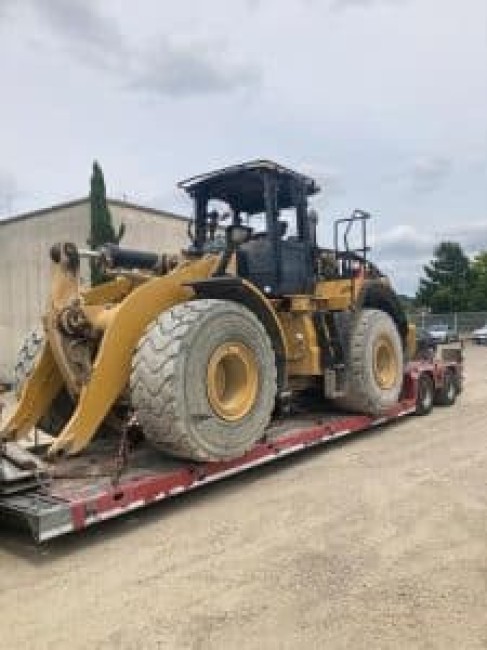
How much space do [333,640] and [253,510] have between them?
8.95ft

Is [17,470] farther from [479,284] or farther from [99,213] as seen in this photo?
[479,284]

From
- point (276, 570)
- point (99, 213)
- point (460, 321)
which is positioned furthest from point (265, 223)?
point (460, 321)

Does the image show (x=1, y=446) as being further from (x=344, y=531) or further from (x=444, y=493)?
(x=444, y=493)

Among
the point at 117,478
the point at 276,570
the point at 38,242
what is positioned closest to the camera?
the point at 276,570

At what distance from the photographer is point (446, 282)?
209 ft

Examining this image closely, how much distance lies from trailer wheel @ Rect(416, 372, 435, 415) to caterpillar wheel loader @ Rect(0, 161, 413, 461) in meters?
1.10

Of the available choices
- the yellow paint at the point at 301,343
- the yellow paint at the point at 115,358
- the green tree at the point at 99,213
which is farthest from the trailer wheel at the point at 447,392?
the green tree at the point at 99,213

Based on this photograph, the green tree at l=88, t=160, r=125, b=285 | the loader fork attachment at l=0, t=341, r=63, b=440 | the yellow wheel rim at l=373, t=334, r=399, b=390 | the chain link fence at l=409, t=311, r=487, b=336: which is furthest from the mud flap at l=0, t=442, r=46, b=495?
the chain link fence at l=409, t=311, r=487, b=336

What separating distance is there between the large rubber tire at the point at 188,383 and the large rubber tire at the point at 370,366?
2642mm

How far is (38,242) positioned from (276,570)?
2144 centimetres

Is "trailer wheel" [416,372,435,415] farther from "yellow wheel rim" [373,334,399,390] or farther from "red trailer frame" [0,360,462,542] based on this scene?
"red trailer frame" [0,360,462,542]

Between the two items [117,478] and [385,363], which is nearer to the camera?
[117,478]

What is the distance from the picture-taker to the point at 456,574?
546cm

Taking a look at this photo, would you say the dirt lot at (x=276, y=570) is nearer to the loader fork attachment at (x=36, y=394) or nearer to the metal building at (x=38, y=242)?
the loader fork attachment at (x=36, y=394)
